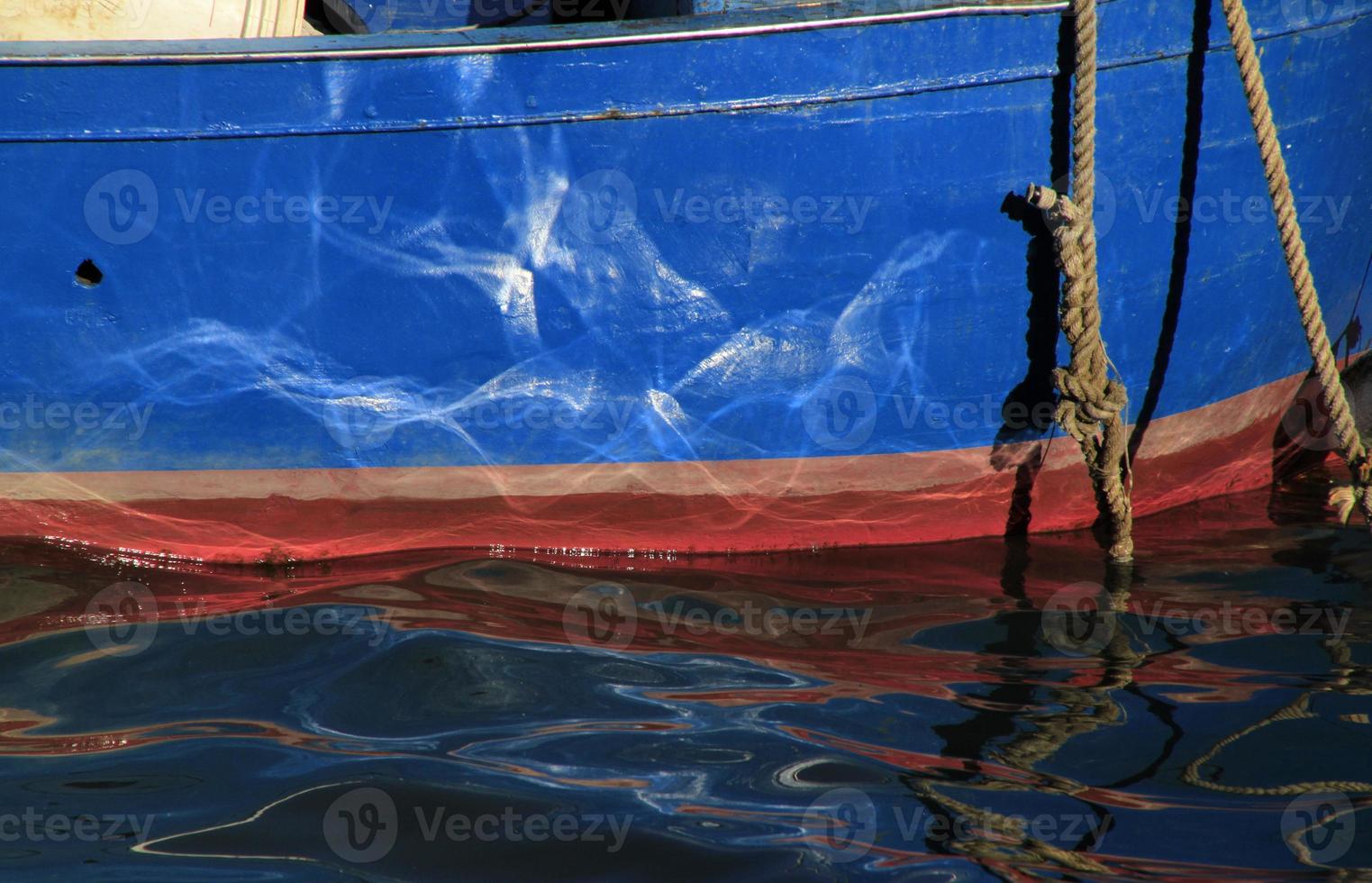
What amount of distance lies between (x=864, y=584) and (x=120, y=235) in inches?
96.6

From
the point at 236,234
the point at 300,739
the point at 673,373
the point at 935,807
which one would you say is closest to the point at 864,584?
the point at 673,373

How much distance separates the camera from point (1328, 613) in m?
3.35
